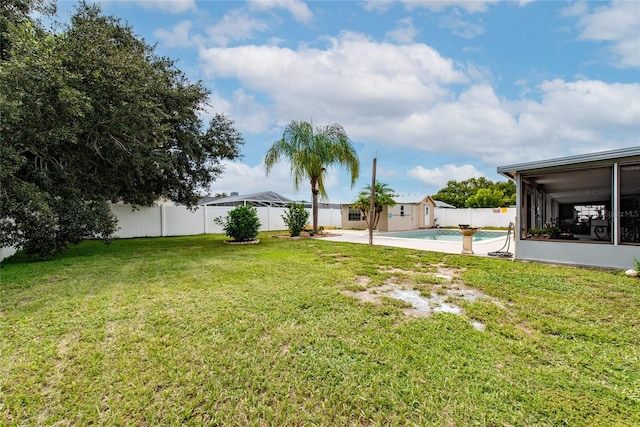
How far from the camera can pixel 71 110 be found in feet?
18.8

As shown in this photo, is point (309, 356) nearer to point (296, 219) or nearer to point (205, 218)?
point (296, 219)

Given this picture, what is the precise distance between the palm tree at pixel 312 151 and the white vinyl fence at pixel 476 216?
1221cm

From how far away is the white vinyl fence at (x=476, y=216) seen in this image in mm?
20188

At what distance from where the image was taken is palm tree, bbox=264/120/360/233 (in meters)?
13.2

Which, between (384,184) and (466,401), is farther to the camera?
(384,184)

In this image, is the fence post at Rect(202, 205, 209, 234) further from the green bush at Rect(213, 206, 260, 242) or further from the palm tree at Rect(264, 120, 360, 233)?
the green bush at Rect(213, 206, 260, 242)

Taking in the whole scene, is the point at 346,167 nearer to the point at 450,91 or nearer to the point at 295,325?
the point at 450,91

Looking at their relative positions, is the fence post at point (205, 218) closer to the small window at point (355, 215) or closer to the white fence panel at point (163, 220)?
the white fence panel at point (163, 220)

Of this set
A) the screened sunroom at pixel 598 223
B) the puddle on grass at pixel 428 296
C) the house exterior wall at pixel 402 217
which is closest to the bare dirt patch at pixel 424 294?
the puddle on grass at pixel 428 296

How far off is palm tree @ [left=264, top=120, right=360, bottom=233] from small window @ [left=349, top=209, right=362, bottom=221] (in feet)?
22.9

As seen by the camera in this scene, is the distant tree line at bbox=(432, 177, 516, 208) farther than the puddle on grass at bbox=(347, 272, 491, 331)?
Yes

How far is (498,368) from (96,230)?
9.22 meters

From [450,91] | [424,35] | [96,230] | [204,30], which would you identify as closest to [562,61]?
[450,91]

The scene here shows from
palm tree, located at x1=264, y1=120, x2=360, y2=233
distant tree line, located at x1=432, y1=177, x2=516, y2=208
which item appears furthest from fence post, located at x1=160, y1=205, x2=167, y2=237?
distant tree line, located at x1=432, y1=177, x2=516, y2=208
